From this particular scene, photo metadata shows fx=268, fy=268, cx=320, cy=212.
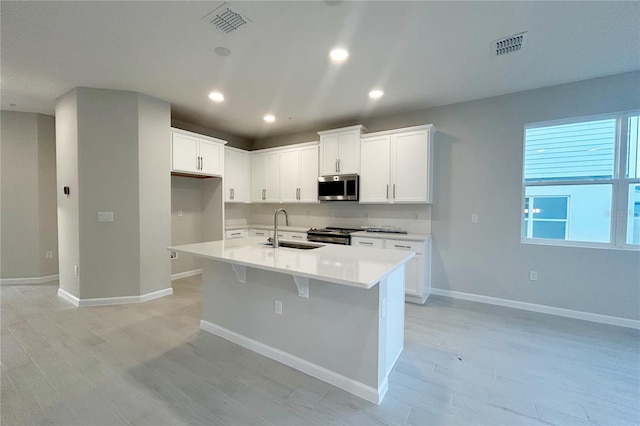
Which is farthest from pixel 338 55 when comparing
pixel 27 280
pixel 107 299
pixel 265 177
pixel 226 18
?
pixel 27 280

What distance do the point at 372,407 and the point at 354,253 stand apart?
3.64ft

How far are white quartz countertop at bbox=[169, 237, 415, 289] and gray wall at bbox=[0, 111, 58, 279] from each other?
13.1 ft

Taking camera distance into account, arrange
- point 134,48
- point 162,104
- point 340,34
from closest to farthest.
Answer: point 340,34 → point 134,48 → point 162,104

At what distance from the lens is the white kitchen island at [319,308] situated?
1.85 m

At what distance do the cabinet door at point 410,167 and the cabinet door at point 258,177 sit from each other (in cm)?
267

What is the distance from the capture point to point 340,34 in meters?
2.31

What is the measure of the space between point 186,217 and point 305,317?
3807mm

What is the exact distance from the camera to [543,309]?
3385 millimetres

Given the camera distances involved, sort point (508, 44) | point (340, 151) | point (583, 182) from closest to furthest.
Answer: point (508, 44), point (583, 182), point (340, 151)

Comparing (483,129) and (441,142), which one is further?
(441,142)

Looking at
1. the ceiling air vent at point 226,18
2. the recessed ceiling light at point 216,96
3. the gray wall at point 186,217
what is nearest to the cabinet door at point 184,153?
A: the gray wall at point 186,217

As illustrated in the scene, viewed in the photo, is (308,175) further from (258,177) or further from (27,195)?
(27,195)

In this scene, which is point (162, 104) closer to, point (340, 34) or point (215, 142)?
point (215, 142)

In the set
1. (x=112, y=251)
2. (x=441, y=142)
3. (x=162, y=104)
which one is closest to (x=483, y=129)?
(x=441, y=142)
